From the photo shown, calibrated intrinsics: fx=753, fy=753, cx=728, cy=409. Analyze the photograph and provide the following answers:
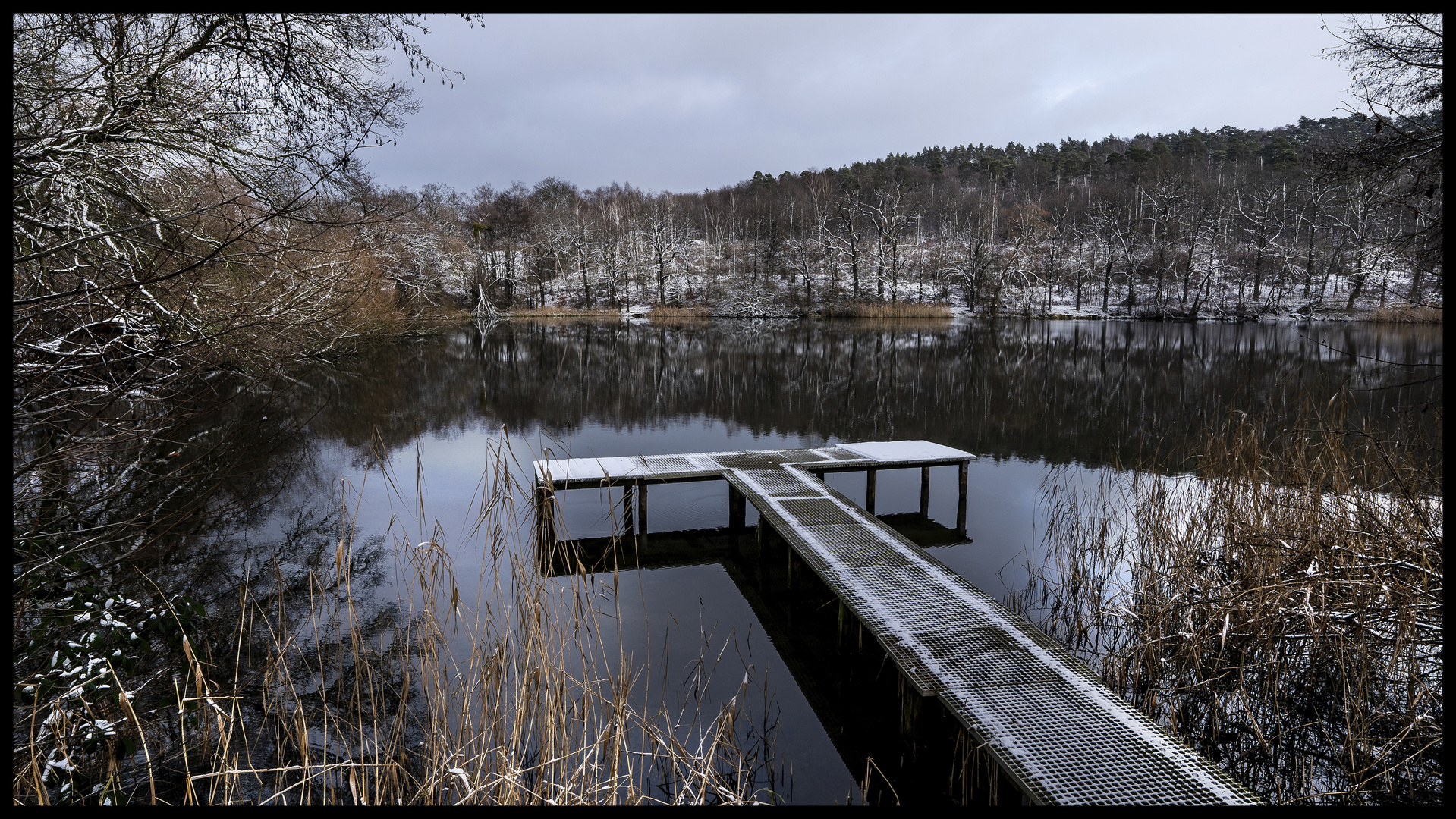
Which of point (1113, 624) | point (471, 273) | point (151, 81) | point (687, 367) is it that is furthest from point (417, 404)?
point (471, 273)

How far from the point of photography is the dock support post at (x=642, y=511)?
7270mm

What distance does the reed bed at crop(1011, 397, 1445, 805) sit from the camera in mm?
3357

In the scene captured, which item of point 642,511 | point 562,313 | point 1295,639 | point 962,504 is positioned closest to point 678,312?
point 562,313

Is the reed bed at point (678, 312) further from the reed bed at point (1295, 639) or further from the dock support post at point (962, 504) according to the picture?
the reed bed at point (1295, 639)

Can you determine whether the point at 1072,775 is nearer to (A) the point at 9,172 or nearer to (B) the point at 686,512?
(A) the point at 9,172

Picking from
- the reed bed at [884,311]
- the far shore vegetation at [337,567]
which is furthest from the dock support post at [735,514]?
the reed bed at [884,311]

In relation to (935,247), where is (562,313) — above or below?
below

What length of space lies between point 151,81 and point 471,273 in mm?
35679

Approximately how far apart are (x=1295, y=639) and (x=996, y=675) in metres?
1.81

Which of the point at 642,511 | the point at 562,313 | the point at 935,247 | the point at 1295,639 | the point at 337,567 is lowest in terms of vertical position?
the point at 642,511

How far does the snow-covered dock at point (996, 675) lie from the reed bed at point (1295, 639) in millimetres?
564

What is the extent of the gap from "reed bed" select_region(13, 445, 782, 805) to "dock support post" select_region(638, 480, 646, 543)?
2.35m

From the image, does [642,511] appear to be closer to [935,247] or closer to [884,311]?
[884,311]

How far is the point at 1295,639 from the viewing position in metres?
3.94
